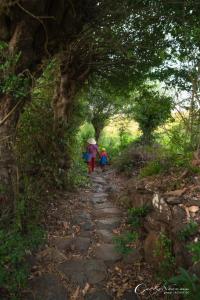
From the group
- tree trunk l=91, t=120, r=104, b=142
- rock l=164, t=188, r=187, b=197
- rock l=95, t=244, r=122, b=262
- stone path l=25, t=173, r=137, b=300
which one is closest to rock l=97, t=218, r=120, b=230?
stone path l=25, t=173, r=137, b=300

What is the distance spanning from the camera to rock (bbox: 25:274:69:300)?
386 centimetres

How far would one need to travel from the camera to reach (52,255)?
4.99m

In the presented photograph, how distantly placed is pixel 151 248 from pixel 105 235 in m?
1.46

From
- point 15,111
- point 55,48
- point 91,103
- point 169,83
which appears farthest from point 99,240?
point 91,103

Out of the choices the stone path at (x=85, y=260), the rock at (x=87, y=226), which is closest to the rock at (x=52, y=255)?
the stone path at (x=85, y=260)

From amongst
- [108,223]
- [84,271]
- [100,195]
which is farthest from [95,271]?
[100,195]

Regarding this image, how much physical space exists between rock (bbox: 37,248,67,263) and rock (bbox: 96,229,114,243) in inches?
41.7

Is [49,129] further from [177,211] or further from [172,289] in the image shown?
[172,289]

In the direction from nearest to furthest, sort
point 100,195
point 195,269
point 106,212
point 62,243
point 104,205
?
point 195,269 → point 62,243 → point 106,212 → point 104,205 → point 100,195

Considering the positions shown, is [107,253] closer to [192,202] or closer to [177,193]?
[177,193]

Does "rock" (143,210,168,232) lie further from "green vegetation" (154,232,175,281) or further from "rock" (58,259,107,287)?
"rock" (58,259,107,287)

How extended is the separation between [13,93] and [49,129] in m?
3.52

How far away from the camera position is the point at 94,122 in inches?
862

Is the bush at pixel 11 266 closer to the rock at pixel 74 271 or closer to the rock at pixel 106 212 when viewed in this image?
the rock at pixel 74 271
